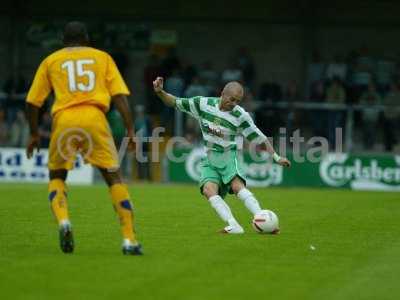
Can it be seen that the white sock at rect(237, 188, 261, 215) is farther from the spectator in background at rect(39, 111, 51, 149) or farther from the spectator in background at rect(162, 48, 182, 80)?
the spectator in background at rect(162, 48, 182, 80)

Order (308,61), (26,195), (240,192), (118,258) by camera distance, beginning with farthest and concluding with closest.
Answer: (308,61) → (26,195) → (240,192) → (118,258)

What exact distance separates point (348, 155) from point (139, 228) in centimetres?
1370

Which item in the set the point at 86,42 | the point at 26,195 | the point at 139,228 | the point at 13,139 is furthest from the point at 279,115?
the point at 86,42

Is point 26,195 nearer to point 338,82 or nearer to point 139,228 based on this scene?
point 139,228

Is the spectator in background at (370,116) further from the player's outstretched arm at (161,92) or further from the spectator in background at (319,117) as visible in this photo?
the player's outstretched arm at (161,92)

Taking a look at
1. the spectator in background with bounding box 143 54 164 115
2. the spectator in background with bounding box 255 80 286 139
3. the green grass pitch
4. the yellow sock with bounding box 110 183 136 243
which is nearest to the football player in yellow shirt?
the yellow sock with bounding box 110 183 136 243

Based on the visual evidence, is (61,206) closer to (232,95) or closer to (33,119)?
(33,119)

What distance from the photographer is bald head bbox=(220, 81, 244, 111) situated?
44.9ft

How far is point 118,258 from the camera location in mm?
10883

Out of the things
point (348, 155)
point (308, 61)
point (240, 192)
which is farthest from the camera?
point (308, 61)

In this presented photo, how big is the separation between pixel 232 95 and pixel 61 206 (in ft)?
11.2

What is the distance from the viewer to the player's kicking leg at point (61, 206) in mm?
10953

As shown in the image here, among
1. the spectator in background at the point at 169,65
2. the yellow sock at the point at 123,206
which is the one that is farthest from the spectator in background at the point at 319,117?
the yellow sock at the point at 123,206

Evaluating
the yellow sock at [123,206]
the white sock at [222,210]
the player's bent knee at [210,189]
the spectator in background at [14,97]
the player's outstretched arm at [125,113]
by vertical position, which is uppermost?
the player's outstretched arm at [125,113]
